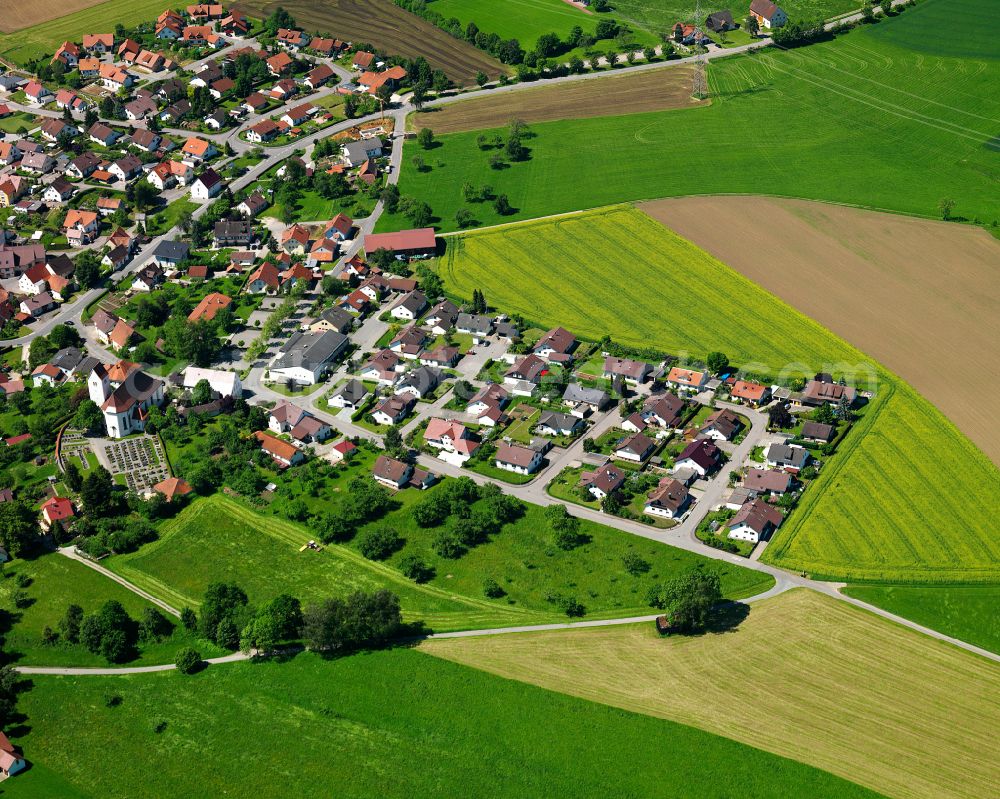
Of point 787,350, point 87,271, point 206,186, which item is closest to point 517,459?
point 787,350

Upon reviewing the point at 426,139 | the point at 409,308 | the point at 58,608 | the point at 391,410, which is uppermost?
the point at 426,139

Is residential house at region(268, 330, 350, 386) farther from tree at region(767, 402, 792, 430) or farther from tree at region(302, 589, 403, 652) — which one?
tree at region(767, 402, 792, 430)

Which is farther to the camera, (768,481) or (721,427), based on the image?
(721,427)

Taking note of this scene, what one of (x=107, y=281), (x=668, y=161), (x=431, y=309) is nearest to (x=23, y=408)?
(x=107, y=281)

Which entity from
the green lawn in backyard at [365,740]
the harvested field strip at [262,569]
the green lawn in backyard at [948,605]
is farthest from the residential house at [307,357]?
the green lawn in backyard at [948,605]

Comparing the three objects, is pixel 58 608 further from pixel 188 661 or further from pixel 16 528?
pixel 188 661

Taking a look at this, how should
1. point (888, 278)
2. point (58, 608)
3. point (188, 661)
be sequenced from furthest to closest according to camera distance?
1. point (888, 278)
2. point (58, 608)
3. point (188, 661)

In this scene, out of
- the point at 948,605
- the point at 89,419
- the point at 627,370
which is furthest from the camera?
the point at 627,370

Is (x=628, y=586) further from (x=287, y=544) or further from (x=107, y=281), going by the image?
(x=107, y=281)
